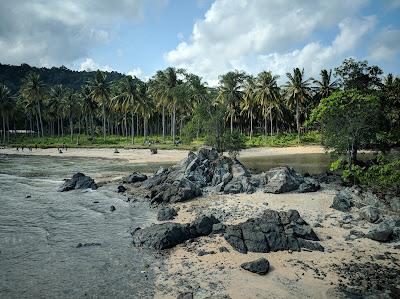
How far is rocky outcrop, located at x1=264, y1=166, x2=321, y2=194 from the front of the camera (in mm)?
24781

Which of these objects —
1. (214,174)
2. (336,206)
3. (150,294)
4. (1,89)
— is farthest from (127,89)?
(150,294)

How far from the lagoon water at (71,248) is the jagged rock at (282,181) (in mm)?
9003

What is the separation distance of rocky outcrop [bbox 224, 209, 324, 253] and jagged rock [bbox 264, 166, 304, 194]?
24.3ft

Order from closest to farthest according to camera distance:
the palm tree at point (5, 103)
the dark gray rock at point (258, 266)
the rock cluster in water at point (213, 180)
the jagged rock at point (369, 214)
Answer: the dark gray rock at point (258, 266) < the jagged rock at point (369, 214) < the rock cluster in water at point (213, 180) < the palm tree at point (5, 103)

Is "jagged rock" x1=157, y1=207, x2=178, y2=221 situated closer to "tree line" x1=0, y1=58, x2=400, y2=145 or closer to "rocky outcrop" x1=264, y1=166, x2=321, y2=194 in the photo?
"rocky outcrop" x1=264, y1=166, x2=321, y2=194

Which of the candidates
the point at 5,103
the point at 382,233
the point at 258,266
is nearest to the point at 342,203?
the point at 382,233

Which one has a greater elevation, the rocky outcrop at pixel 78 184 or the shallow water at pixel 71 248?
the rocky outcrop at pixel 78 184

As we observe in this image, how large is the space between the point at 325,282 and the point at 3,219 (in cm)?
1894

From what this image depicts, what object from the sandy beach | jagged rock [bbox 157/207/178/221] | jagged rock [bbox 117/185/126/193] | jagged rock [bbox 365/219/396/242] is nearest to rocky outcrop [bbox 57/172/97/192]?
jagged rock [bbox 117/185/126/193]

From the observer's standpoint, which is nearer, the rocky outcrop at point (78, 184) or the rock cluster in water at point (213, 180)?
the rock cluster in water at point (213, 180)

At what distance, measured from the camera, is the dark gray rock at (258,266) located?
12.9m

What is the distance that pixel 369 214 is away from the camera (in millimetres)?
18234

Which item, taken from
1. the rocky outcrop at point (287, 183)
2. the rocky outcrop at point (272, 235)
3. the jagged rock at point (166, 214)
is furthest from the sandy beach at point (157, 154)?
the rocky outcrop at point (272, 235)

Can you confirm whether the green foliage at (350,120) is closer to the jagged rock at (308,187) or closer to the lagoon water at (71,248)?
the jagged rock at (308,187)
